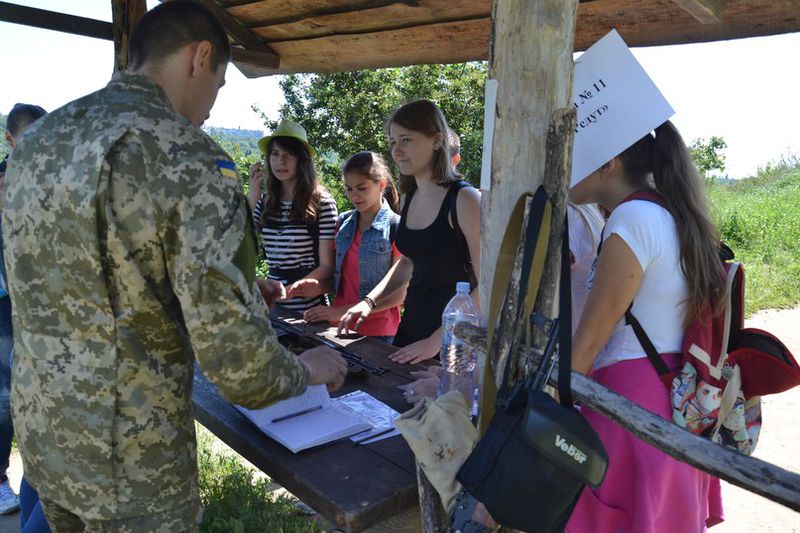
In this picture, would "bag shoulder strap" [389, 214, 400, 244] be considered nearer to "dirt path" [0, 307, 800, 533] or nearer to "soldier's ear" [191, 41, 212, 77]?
"soldier's ear" [191, 41, 212, 77]

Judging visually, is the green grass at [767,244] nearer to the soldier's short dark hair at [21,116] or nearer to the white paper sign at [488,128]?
the white paper sign at [488,128]

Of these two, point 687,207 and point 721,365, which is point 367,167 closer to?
point 687,207

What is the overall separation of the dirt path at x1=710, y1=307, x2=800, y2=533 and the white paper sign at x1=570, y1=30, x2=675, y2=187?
1.95 m

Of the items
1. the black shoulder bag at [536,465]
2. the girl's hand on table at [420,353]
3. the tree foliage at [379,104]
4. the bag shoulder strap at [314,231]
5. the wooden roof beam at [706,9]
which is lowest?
the girl's hand on table at [420,353]

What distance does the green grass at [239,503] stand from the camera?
2.81m

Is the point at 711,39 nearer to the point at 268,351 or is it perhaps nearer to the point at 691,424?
the point at 691,424

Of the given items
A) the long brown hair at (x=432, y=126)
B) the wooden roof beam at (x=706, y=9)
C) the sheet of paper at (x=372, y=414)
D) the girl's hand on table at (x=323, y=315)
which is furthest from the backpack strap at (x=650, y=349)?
the girl's hand on table at (x=323, y=315)


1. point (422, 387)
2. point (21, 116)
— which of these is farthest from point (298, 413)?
point (21, 116)

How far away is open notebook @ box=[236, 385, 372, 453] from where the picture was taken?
168 cm

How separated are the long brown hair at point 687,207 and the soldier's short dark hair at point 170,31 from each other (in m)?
1.22

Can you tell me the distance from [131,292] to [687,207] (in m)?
1.40

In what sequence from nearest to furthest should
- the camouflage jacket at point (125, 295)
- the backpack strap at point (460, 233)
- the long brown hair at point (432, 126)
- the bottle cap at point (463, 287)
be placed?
the camouflage jacket at point (125, 295)
the bottle cap at point (463, 287)
the backpack strap at point (460, 233)
the long brown hair at point (432, 126)

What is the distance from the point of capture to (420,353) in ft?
7.88

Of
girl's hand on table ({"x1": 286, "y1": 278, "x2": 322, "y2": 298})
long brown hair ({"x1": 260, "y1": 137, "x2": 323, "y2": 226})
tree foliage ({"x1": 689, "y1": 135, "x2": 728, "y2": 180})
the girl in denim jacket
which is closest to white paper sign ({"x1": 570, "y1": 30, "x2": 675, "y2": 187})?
the girl in denim jacket
